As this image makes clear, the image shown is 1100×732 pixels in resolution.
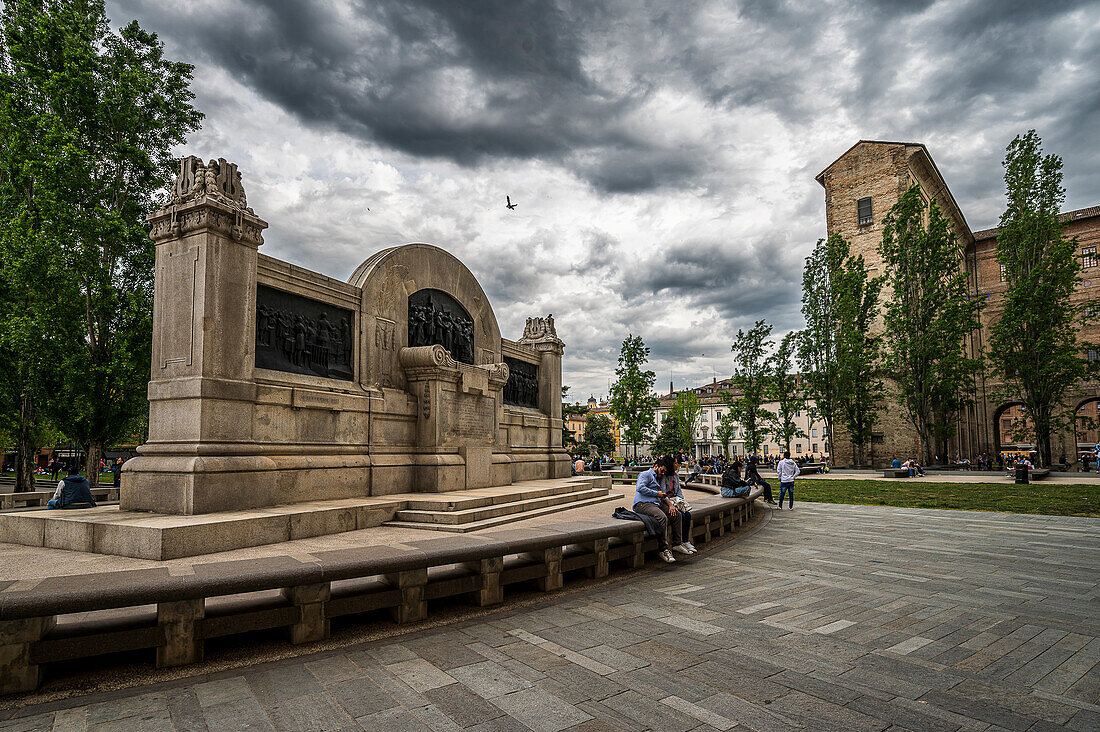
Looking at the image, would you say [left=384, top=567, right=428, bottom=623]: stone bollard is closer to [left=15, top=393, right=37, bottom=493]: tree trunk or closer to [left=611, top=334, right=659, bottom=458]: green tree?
[left=15, top=393, right=37, bottom=493]: tree trunk

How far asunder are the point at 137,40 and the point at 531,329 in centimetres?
1561

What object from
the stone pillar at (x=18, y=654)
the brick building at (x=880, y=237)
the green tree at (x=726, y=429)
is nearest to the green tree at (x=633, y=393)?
the green tree at (x=726, y=429)

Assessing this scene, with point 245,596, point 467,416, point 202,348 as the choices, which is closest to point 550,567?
point 245,596

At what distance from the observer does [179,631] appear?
160 inches

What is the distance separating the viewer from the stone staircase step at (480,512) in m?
9.51

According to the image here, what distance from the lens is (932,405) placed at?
1469 inches

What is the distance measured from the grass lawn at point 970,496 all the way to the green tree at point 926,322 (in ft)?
47.8

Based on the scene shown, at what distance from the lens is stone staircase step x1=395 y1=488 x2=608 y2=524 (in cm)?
951

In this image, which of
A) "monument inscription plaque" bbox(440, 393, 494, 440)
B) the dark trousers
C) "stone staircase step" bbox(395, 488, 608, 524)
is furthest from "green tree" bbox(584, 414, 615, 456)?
the dark trousers

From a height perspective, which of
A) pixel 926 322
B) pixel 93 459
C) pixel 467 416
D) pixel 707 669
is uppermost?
pixel 926 322

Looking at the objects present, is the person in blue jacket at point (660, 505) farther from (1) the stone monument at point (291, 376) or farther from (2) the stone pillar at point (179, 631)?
(2) the stone pillar at point (179, 631)

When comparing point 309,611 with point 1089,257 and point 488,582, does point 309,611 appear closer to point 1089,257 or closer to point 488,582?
point 488,582

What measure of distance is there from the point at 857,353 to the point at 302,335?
36806mm

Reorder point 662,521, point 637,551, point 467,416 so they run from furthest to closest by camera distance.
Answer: point 467,416 → point 662,521 → point 637,551
